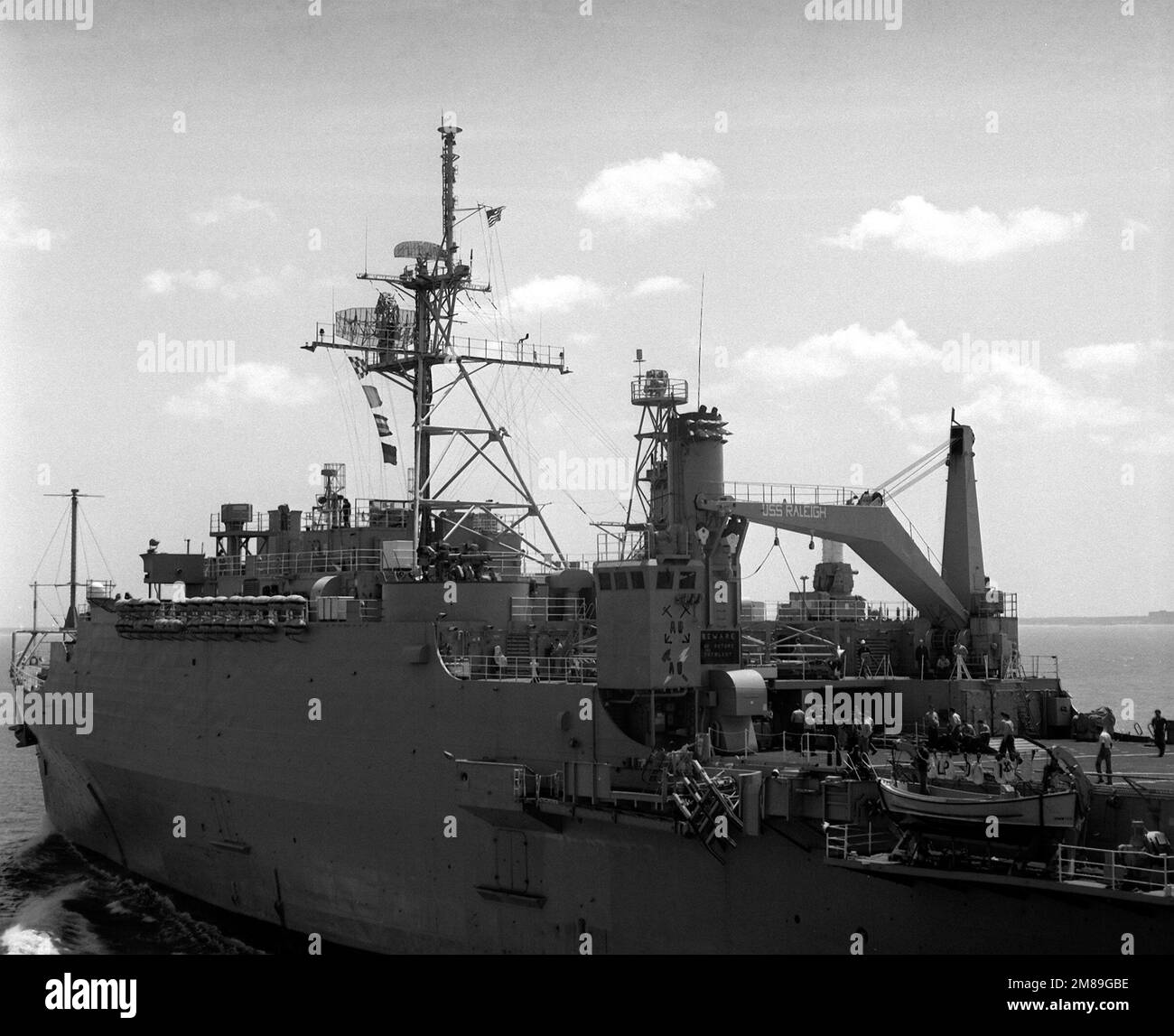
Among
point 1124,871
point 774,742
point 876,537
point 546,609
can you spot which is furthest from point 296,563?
point 1124,871

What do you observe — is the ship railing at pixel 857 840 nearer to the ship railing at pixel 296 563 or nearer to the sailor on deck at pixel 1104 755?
the sailor on deck at pixel 1104 755

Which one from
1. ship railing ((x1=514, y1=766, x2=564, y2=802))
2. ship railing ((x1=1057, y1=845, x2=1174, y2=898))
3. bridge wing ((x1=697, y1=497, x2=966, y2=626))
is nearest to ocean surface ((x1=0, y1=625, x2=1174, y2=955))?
ship railing ((x1=514, y1=766, x2=564, y2=802))

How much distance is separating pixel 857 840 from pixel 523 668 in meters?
8.49

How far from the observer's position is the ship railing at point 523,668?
24672 millimetres

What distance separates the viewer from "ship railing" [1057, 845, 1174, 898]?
16.8 metres

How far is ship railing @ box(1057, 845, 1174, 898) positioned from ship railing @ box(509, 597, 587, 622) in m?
12.1

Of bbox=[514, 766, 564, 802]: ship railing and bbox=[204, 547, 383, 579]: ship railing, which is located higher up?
bbox=[204, 547, 383, 579]: ship railing

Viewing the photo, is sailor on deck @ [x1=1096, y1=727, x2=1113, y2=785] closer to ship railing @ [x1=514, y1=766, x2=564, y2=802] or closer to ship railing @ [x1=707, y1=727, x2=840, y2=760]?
ship railing @ [x1=707, y1=727, x2=840, y2=760]

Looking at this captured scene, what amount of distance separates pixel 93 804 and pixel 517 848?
1934 centimetres

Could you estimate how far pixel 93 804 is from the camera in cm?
3800

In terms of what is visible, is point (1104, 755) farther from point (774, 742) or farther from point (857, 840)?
point (774, 742)

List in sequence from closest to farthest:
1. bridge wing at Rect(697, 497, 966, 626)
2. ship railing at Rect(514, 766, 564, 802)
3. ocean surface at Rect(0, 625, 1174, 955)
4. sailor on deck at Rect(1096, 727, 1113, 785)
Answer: sailor on deck at Rect(1096, 727, 1113, 785) → ship railing at Rect(514, 766, 564, 802) → bridge wing at Rect(697, 497, 966, 626) → ocean surface at Rect(0, 625, 1174, 955)

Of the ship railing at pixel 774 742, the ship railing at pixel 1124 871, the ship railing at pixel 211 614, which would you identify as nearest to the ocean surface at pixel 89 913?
the ship railing at pixel 211 614
